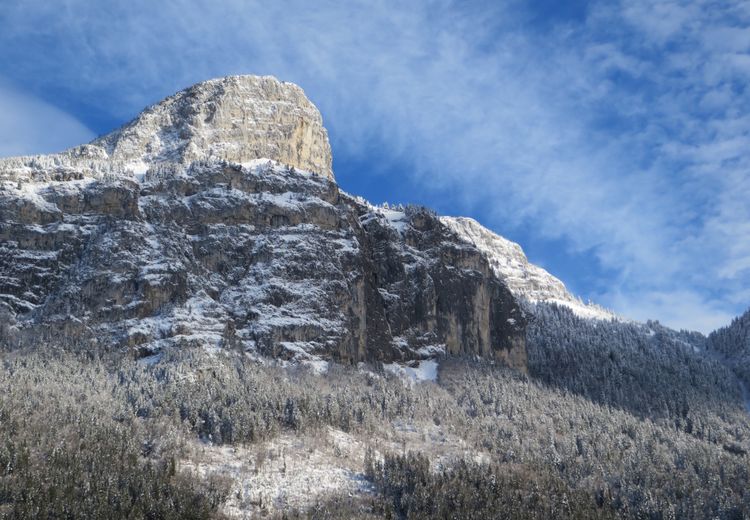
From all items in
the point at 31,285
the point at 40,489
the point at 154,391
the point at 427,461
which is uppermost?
the point at 31,285

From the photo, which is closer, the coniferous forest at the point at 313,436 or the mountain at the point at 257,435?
the coniferous forest at the point at 313,436

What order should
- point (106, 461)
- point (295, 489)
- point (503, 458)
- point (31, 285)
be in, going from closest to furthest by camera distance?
point (106, 461) < point (295, 489) < point (503, 458) < point (31, 285)

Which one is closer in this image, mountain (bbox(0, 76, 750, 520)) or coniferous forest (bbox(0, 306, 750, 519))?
coniferous forest (bbox(0, 306, 750, 519))

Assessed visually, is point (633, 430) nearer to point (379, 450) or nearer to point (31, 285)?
point (379, 450)

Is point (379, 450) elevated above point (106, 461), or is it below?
above

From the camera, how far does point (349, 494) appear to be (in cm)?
12988

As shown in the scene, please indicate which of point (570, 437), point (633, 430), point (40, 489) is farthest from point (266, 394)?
point (633, 430)

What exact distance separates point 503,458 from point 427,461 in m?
20.4

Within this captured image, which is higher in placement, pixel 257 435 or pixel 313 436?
pixel 313 436

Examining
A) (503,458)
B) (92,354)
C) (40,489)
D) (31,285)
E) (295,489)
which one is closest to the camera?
(40,489)

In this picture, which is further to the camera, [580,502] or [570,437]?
[570,437]

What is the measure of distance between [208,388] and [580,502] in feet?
241

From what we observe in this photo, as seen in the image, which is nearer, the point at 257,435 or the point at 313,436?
the point at 257,435

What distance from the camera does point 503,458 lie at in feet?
511
